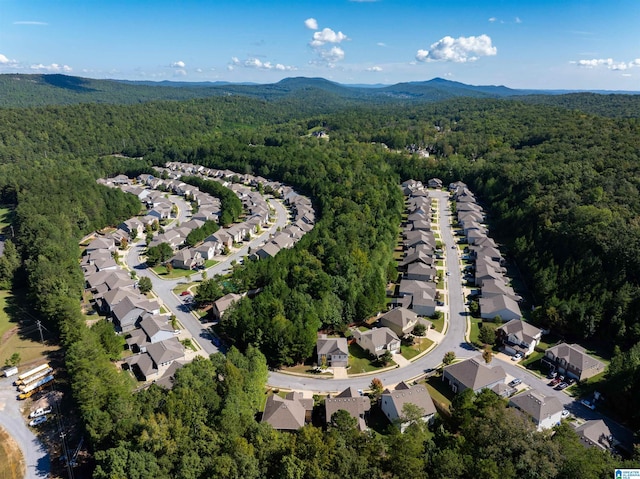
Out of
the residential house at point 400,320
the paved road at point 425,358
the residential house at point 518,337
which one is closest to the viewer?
the paved road at point 425,358

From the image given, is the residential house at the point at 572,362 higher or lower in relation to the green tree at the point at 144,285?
higher

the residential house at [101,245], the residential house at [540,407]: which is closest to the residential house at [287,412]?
the residential house at [540,407]

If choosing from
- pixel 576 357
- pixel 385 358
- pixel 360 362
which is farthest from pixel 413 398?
pixel 576 357

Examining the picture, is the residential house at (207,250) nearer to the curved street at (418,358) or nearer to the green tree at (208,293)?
the curved street at (418,358)

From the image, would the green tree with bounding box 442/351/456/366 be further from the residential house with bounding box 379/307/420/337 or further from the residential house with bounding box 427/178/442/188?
the residential house with bounding box 427/178/442/188

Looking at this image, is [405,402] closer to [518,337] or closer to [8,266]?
[518,337]

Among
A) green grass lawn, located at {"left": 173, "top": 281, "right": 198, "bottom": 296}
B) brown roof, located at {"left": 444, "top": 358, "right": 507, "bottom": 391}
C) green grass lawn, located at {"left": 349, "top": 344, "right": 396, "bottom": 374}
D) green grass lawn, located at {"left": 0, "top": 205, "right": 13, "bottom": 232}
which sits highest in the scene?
brown roof, located at {"left": 444, "top": 358, "right": 507, "bottom": 391}

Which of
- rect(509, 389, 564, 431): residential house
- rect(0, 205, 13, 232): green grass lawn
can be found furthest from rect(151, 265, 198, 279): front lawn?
rect(509, 389, 564, 431): residential house
